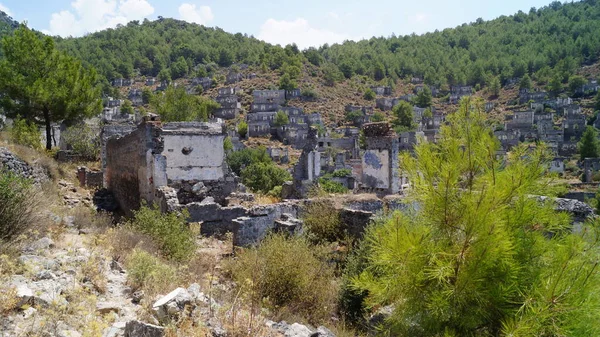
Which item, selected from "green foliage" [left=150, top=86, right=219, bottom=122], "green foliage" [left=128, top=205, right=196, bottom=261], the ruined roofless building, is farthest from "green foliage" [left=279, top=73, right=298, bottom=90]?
"green foliage" [left=128, top=205, right=196, bottom=261]

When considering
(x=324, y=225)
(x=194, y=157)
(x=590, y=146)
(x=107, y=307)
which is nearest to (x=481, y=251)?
(x=107, y=307)

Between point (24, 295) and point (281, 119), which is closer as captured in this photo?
point (24, 295)

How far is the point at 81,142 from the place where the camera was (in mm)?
22234

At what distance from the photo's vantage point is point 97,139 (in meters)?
23.5

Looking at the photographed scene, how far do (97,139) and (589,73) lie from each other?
106041 millimetres

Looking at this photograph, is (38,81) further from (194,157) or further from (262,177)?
(262,177)

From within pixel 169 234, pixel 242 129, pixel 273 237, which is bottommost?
pixel 273 237

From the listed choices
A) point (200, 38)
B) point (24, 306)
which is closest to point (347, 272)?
point (24, 306)

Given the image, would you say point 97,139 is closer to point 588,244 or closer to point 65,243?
point 65,243

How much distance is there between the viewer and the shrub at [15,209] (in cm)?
566

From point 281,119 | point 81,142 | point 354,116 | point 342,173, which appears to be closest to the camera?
point 81,142

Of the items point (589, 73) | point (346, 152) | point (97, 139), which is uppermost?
point (589, 73)

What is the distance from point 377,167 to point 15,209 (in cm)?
1100

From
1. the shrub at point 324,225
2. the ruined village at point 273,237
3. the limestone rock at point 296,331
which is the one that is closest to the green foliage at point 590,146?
the ruined village at point 273,237
